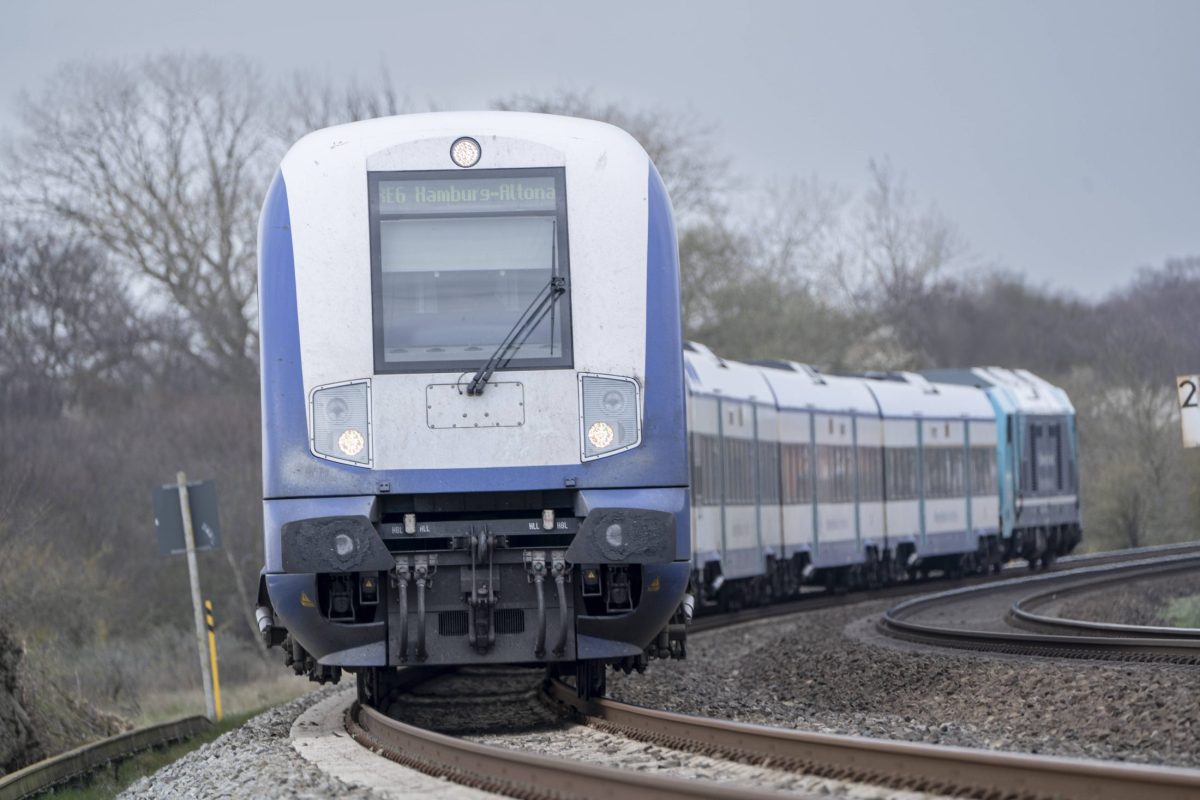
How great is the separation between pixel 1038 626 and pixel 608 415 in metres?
9.25

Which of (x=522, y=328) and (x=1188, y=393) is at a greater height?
(x=522, y=328)

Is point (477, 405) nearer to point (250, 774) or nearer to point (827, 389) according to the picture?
point (250, 774)

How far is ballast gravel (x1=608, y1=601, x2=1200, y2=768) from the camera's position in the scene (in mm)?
9125

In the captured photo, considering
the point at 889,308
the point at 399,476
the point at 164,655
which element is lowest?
the point at 164,655

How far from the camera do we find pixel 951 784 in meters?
6.39

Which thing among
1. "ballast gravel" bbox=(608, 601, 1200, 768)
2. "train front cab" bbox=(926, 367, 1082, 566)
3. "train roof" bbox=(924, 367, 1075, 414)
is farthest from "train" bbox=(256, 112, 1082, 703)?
"train roof" bbox=(924, 367, 1075, 414)

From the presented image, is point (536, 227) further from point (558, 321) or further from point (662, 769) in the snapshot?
point (662, 769)

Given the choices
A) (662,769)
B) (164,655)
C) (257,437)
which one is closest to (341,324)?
(662,769)

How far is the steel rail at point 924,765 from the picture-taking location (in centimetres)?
578

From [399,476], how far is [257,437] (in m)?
28.9

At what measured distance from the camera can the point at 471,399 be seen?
32.7ft

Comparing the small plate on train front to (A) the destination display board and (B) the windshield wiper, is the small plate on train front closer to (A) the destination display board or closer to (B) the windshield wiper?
(B) the windshield wiper

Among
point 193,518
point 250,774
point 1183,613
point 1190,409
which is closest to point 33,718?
point 193,518

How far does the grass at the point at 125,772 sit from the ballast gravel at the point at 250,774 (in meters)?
1.60
